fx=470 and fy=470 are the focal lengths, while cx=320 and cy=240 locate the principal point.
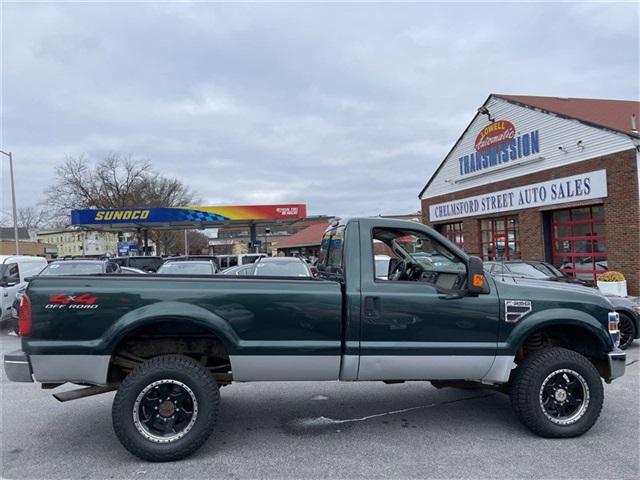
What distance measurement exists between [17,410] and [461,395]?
498 centimetres

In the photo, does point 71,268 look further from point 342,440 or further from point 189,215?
point 189,215

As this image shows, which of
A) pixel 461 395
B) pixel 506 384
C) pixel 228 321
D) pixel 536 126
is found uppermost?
pixel 536 126

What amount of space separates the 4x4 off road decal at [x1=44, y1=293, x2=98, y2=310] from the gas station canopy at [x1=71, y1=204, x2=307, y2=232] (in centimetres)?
2363

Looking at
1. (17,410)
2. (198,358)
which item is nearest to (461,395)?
(198,358)

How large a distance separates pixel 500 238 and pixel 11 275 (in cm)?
1852

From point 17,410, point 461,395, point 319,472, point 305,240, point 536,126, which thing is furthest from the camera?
point 305,240

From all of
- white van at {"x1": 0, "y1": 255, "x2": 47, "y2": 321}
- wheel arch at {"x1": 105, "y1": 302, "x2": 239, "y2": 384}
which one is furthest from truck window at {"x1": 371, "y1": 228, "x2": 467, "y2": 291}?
white van at {"x1": 0, "y1": 255, "x2": 47, "y2": 321}

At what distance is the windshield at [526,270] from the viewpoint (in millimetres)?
10789

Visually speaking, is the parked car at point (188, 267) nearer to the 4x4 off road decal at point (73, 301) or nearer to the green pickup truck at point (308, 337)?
the green pickup truck at point (308, 337)

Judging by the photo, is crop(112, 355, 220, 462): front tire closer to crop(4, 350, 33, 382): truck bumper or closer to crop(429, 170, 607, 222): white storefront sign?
crop(4, 350, 33, 382): truck bumper

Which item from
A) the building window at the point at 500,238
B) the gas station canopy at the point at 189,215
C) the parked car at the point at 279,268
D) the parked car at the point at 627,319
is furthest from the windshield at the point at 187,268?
A: the gas station canopy at the point at 189,215

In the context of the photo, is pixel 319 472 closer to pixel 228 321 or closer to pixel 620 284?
pixel 228 321

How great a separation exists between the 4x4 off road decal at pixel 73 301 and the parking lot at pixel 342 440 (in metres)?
1.25

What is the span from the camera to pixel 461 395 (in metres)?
5.58
